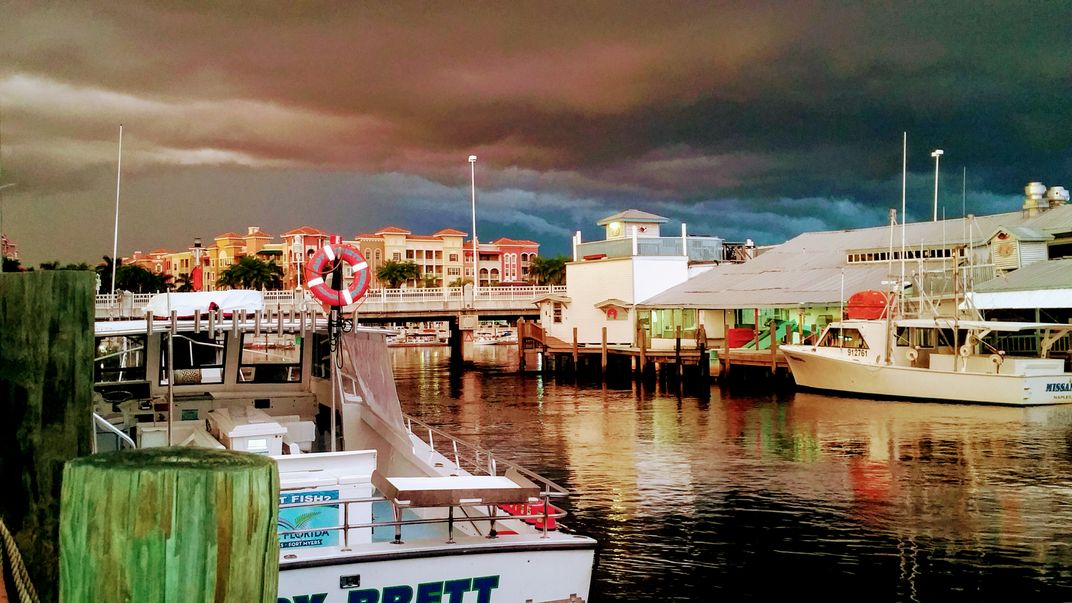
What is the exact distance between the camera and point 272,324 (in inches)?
602

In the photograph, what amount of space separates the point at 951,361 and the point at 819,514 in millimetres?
27564

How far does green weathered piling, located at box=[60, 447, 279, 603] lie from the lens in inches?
153

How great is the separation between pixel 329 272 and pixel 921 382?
38.7 metres

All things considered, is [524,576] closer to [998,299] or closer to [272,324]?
[272,324]

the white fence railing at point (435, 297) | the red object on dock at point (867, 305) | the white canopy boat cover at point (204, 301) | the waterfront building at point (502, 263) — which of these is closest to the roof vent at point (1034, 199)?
the red object on dock at point (867, 305)

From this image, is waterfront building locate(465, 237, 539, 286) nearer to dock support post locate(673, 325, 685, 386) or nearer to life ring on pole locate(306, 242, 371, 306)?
dock support post locate(673, 325, 685, 386)

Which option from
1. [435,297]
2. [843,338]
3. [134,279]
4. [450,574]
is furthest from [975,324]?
[134,279]

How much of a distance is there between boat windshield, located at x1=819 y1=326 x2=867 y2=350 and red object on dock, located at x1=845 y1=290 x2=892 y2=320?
88cm

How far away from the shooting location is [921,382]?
45938mm

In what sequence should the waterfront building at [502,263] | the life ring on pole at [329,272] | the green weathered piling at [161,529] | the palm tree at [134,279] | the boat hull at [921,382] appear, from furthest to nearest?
the waterfront building at [502,263]
the palm tree at [134,279]
the boat hull at [921,382]
the life ring on pole at [329,272]
the green weathered piling at [161,529]

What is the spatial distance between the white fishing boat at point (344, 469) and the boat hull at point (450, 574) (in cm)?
1

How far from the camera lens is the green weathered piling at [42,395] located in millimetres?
5012

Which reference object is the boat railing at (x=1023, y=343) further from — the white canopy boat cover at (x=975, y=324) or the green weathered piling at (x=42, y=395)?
the green weathered piling at (x=42, y=395)

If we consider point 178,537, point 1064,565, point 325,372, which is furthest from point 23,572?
point 1064,565
